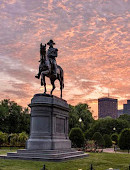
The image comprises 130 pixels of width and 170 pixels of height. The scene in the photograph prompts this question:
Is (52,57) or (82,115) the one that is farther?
(82,115)

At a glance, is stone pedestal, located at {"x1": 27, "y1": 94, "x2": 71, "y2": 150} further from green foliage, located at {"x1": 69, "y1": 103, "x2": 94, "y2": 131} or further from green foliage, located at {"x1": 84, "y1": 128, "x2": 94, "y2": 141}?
green foliage, located at {"x1": 69, "y1": 103, "x2": 94, "y2": 131}

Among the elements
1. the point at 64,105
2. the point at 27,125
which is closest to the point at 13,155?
the point at 64,105

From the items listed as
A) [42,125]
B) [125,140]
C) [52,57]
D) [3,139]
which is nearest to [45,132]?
[42,125]

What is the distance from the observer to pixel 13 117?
68062 millimetres

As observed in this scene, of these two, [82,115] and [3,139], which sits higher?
[82,115]

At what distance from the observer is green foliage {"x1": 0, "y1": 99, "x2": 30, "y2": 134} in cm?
6612

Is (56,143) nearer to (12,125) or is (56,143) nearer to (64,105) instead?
(64,105)

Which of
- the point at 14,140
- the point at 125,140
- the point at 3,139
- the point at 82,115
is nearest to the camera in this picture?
the point at 125,140

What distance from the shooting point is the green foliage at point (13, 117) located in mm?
66125

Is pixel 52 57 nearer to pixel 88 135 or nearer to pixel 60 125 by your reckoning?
pixel 60 125

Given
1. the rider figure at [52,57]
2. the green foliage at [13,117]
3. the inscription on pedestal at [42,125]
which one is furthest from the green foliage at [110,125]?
the inscription on pedestal at [42,125]

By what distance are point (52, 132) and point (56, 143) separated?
860mm

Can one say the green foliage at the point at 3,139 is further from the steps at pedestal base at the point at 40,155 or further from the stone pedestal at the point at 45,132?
the steps at pedestal base at the point at 40,155

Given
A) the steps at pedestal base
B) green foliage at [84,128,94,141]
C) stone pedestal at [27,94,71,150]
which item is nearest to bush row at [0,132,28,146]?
stone pedestal at [27,94,71,150]
